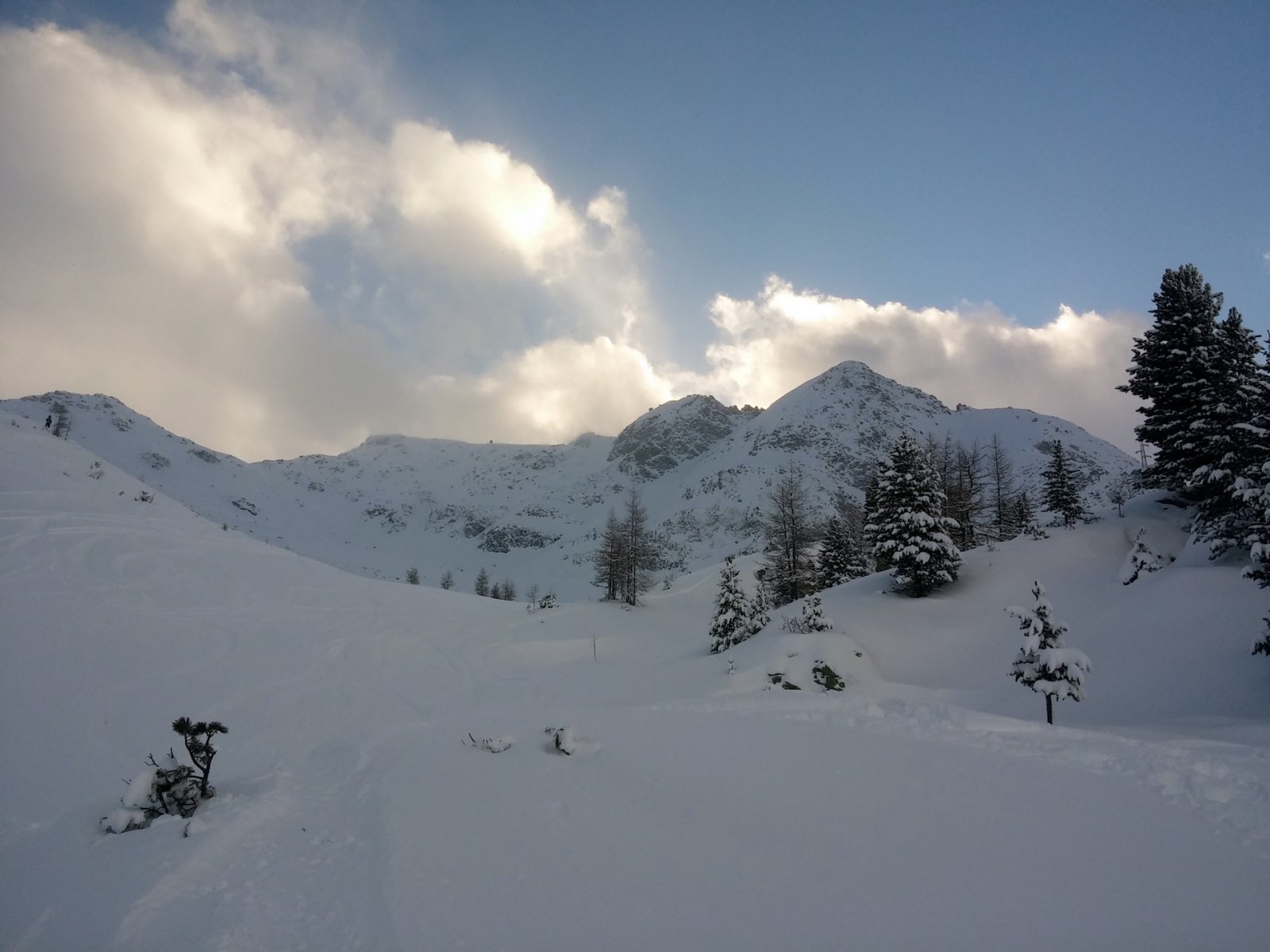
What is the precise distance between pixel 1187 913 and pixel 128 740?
51.4 feet

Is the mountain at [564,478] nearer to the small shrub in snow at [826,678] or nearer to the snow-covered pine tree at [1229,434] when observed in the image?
the snow-covered pine tree at [1229,434]

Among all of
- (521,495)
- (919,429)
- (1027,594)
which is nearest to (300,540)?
(521,495)

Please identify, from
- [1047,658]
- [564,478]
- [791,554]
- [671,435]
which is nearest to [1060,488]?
[791,554]

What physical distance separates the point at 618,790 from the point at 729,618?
56.8ft

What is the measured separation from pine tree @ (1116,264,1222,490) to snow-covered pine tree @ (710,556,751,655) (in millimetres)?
18332

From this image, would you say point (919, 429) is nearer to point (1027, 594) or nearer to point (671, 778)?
point (1027, 594)

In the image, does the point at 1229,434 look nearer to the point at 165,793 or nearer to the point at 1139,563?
the point at 1139,563

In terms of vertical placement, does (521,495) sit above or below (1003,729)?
above

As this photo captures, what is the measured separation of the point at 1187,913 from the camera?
181 inches

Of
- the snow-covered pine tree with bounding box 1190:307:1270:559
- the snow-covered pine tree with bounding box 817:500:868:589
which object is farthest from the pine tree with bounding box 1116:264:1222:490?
the snow-covered pine tree with bounding box 817:500:868:589

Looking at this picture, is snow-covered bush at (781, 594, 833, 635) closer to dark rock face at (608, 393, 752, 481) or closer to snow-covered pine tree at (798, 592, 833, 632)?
snow-covered pine tree at (798, 592, 833, 632)

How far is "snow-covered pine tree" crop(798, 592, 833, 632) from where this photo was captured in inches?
818

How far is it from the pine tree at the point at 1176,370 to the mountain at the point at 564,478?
4684 cm

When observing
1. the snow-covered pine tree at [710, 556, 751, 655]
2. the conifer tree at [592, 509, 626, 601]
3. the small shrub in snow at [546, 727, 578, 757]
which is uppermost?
the conifer tree at [592, 509, 626, 601]
